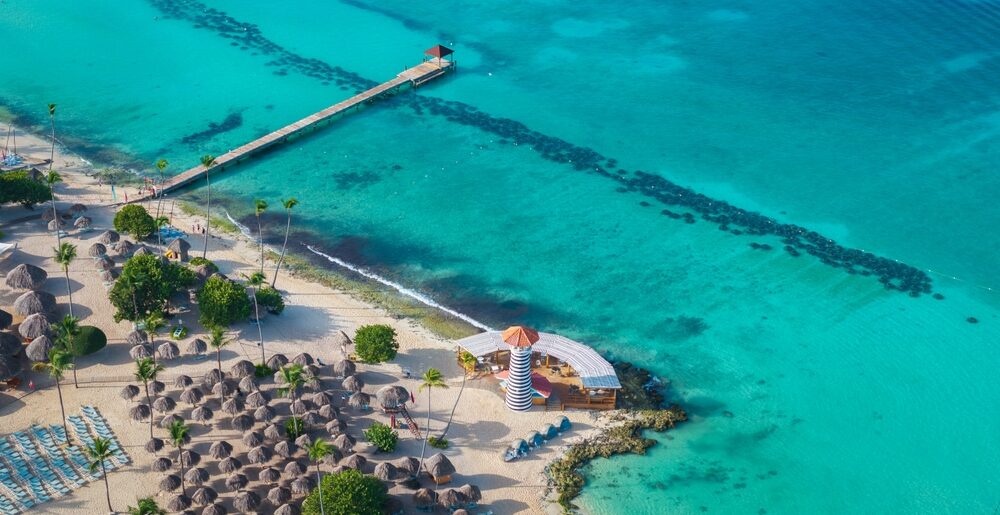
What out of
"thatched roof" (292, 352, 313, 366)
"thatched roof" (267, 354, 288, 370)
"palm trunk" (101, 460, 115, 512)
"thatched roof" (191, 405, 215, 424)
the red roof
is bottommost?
"palm trunk" (101, 460, 115, 512)

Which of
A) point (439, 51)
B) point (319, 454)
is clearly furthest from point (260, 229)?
point (439, 51)

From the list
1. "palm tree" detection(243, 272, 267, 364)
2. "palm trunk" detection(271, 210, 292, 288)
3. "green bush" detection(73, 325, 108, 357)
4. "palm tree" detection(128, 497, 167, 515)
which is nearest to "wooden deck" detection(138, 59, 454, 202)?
"palm trunk" detection(271, 210, 292, 288)

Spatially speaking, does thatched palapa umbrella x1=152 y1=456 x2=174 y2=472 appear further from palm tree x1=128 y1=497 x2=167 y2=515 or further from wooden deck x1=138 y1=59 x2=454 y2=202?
wooden deck x1=138 y1=59 x2=454 y2=202

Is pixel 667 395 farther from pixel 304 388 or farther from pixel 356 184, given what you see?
pixel 356 184

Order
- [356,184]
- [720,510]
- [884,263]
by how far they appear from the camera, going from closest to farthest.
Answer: [720,510], [884,263], [356,184]

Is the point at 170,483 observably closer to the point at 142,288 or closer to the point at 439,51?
the point at 142,288

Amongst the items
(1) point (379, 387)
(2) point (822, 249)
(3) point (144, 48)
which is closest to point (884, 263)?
(2) point (822, 249)

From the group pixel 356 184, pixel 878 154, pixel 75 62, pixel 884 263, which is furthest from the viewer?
pixel 75 62

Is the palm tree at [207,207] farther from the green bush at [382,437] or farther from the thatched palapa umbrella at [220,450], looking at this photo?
the green bush at [382,437]
